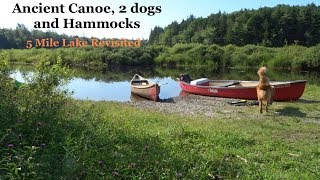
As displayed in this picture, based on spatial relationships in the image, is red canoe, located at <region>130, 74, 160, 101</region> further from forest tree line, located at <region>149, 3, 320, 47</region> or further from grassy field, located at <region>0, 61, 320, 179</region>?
forest tree line, located at <region>149, 3, 320, 47</region>

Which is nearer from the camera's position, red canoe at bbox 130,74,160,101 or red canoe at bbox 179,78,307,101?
red canoe at bbox 179,78,307,101

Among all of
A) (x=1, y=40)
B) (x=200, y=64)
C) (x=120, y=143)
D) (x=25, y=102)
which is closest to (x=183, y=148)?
(x=120, y=143)

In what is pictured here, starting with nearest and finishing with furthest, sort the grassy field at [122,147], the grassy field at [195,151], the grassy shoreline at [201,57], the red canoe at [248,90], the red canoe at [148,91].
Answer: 1. the grassy field at [122,147]
2. the grassy field at [195,151]
3. the red canoe at [248,90]
4. the red canoe at [148,91]
5. the grassy shoreline at [201,57]

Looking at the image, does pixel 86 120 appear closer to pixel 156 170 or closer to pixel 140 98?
pixel 156 170

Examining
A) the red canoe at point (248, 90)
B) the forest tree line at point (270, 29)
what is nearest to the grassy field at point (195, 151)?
the red canoe at point (248, 90)

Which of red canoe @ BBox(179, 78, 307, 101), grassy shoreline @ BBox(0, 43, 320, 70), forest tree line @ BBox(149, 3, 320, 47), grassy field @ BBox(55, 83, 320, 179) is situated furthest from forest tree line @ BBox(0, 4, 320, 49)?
grassy field @ BBox(55, 83, 320, 179)

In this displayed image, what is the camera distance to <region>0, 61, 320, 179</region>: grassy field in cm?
484

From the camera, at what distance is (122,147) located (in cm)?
685

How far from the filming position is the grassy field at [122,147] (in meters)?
4.84

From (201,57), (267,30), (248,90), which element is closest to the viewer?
(248,90)

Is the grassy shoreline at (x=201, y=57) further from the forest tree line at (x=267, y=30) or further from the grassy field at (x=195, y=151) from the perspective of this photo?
the grassy field at (x=195, y=151)

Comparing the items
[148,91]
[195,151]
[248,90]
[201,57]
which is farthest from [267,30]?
[195,151]

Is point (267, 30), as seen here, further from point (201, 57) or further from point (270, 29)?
point (201, 57)

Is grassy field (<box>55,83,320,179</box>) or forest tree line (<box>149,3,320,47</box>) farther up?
forest tree line (<box>149,3,320,47</box>)
